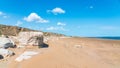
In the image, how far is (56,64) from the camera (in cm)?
956

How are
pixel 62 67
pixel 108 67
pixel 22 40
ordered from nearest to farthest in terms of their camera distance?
pixel 62 67, pixel 108 67, pixel 22 40

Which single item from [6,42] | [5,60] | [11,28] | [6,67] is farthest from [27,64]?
[11,28]

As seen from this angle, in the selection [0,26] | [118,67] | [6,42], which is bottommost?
[118,67]

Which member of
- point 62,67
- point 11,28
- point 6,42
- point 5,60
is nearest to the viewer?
point 62,67

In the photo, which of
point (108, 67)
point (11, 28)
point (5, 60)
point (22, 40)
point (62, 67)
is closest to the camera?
point (62, 67)

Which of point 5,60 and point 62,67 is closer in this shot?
point 62,67

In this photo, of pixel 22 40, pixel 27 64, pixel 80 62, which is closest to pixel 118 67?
pixel 80 62

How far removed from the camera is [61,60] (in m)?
10.2

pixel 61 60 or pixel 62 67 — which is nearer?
pixel 62 67

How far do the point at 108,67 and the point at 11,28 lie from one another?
163 ft

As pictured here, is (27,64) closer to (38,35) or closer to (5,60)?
(5,60)

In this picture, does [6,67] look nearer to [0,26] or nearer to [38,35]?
[38,35]

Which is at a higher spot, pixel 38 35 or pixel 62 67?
pixel 38 35

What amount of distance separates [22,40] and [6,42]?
1418 mm
